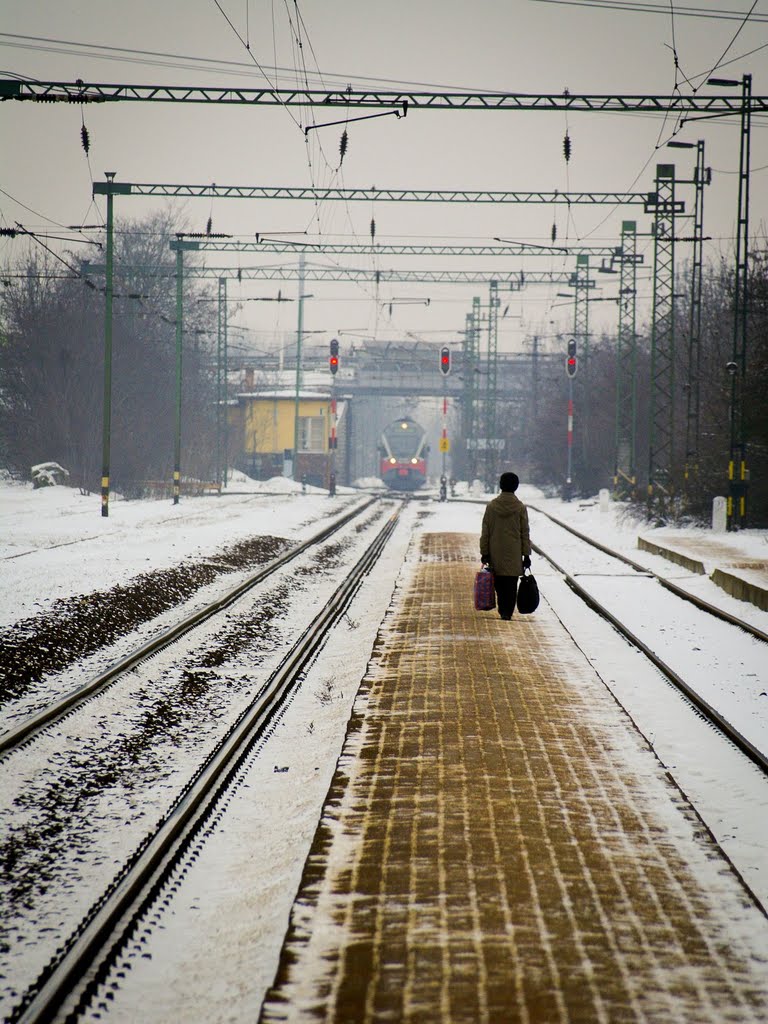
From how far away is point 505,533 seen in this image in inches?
494

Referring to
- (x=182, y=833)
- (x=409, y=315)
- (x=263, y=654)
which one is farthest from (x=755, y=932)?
(x=409, y=315)

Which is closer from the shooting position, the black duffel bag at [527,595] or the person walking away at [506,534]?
the person walking away at [506,534]

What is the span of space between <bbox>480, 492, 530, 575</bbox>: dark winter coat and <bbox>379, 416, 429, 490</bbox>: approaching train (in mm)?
57063

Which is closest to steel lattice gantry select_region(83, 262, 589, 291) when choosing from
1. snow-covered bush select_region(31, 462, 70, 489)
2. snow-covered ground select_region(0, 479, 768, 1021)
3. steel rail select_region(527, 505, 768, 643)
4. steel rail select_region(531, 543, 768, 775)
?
snow-covered bush select_region(31, 462, 70, 489)

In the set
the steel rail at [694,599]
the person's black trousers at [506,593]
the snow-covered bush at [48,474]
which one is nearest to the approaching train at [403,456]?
the snow-covered bush at [48,474]

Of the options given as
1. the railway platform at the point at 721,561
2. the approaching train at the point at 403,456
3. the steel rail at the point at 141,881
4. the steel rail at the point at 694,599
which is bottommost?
the steel rail at the point at 141,881

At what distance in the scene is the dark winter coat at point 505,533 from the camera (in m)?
12.5

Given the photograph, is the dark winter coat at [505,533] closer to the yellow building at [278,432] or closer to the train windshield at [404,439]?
the yellow building at [278,432]

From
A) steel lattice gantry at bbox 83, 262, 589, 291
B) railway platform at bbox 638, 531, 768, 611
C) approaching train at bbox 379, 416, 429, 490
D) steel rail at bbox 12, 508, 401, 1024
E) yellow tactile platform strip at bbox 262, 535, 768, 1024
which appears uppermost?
steel lattice gantry at bbox 83, 262, 589, 291

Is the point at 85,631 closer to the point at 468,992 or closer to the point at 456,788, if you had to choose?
the point at 456,788

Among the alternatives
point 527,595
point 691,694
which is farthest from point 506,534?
point 691,694

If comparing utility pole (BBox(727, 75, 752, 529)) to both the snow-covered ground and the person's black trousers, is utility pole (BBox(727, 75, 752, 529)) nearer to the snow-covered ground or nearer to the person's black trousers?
the snow-covered ground

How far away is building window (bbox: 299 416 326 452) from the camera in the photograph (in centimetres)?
7294

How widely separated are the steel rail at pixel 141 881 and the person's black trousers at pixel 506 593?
4214 mm
